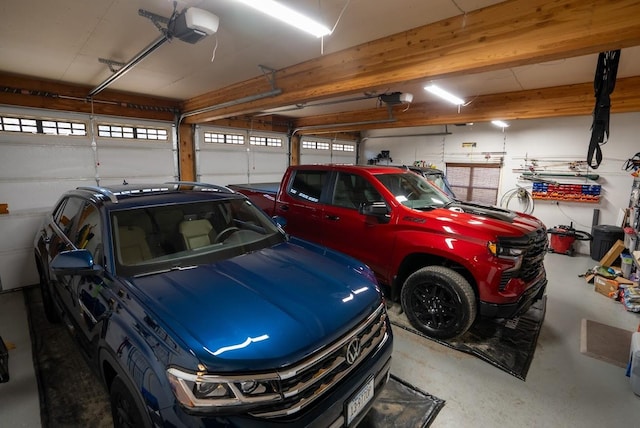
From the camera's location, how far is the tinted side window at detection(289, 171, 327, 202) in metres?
4.07

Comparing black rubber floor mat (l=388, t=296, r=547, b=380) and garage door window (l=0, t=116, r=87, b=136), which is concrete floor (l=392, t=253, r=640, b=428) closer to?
black rubber floor mat (l=388, t=296, r=547, b=380)

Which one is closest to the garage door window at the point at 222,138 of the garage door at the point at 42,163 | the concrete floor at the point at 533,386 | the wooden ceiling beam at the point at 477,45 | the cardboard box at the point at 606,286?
the garage door at the point at 42,163

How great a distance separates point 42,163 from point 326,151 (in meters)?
7.61

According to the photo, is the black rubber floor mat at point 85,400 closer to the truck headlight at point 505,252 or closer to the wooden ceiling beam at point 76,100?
the truck headlight at point 505,252

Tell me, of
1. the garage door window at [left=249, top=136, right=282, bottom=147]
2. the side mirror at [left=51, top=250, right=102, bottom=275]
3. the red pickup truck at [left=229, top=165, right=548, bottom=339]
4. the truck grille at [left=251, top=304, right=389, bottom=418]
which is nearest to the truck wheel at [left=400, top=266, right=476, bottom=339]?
the red pickup truck at [left=229, top=165, right=548, bottom=339]

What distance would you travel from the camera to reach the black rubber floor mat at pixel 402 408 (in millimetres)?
2059

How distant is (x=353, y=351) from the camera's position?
5.14 feet

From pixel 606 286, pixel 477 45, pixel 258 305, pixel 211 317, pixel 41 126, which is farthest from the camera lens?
pixel 41 126

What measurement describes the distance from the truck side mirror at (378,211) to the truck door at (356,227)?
72 mm

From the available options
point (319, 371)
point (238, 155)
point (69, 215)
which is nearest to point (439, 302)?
point (319, 371)

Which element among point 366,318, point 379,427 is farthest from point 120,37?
point 379,427

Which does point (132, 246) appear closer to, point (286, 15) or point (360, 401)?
point (360, 401)

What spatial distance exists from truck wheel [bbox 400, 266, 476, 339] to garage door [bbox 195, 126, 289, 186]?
5519 millimetres

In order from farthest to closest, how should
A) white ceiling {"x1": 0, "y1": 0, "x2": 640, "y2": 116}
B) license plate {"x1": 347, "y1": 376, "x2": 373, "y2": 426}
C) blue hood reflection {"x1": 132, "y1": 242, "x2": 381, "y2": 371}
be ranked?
white ceiling {"x1": 0, "y1": 0, "x2": 640, "y2": 116}, license plate {"x1": 347, "y1": 376, "x2": 373, "y2": 426}, blue hood reflection {"x1": 132, "y1": 242, "x2": 381, "y2": 371}
